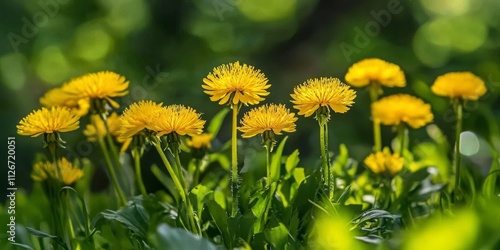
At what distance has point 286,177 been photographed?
87 centimetres

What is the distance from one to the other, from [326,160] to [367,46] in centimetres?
181

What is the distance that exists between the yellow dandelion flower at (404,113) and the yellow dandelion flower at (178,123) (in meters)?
0.36

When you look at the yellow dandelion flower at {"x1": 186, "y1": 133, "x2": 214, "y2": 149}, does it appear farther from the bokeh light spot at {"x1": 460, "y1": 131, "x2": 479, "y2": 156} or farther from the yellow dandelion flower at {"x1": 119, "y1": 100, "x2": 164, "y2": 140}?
the bokeh light spot at {"x1": 460, "y1": 131, "x2": 479, "y2": 156}

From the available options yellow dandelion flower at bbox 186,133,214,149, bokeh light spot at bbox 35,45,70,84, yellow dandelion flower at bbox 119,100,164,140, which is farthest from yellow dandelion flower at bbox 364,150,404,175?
bokeh light spot at bbox 35,45,70,84

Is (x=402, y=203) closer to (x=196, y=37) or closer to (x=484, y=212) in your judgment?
(x=484, y=212)

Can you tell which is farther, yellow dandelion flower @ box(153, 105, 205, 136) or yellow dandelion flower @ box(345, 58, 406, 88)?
yellow dandelion flower @ box(345, 58, 406, 88)

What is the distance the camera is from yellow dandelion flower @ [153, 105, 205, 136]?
729mm

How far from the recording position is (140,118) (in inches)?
29.6

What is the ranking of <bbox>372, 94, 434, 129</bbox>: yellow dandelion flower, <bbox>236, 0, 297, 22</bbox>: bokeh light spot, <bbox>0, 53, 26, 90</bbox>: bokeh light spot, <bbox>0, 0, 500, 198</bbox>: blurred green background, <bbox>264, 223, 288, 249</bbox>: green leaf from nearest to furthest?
<bbox>264, 223, 288, 249</bbox>: green leaf → <bbox>372, 94, 434, 129</bbox>: yellow dandelion flower → <bbox>0, 0, 500, 198</bbox>: blurred green background → <bbox>0, 53, 26, 90</bbox>: bokeh light spot → <bbox>236, 0, 297, 22</bbox>: bokeh light spot

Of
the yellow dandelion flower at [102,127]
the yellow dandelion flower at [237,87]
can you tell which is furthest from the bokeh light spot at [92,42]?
the yellow dandelion flower at [237,87]

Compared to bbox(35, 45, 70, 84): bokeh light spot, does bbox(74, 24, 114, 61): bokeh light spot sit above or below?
above

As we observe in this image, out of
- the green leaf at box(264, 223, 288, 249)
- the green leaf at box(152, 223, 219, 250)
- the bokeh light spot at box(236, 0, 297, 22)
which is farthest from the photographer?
the bokeh light spot at box(236, 0, 297, 22)

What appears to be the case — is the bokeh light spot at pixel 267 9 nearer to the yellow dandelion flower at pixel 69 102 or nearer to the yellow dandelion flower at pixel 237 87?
the yellow dandelion flower at pixel 69 102

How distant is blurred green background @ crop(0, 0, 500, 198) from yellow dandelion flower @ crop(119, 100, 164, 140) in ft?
5.08
